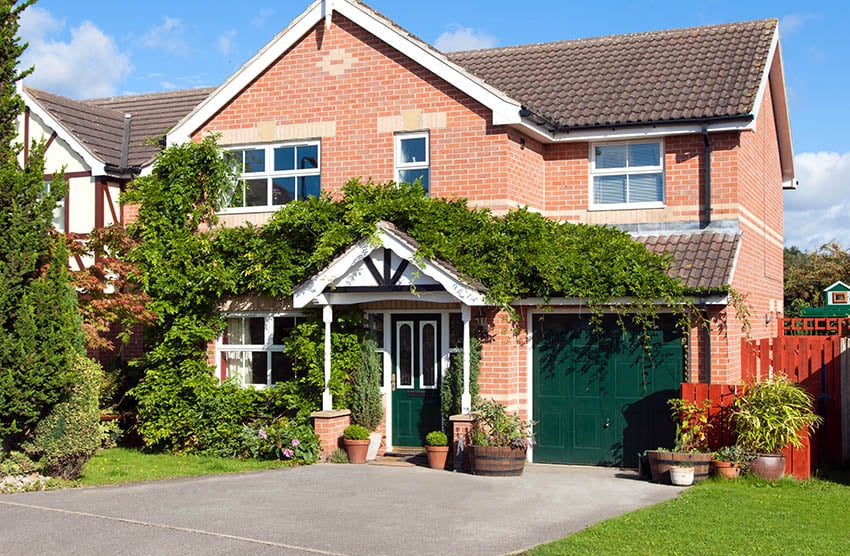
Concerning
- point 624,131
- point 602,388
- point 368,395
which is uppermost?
point 624,131

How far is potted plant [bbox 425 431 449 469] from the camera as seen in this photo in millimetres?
15711

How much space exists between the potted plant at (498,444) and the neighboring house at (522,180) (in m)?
1.07

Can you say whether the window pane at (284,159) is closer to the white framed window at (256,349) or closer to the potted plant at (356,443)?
the white framed window at (256,349)

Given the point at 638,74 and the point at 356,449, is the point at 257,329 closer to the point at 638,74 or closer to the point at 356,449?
the point at 356,449

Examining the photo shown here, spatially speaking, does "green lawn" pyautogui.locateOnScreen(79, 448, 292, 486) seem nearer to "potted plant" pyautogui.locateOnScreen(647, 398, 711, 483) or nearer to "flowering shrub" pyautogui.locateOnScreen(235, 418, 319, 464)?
"flowering shrub" pyautogui.locateOnScreen(235, 418, 319, 464)

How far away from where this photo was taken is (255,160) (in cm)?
1877

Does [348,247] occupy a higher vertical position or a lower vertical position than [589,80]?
lower

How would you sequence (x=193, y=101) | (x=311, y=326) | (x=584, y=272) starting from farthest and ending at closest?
1. (x=193, y=101)
2. (x=311, y=326)
3. (x=584, y=272)

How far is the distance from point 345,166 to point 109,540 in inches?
359

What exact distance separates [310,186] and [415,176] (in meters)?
2.02

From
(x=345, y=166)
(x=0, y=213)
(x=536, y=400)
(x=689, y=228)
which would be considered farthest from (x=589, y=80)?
(x=0, y=213)

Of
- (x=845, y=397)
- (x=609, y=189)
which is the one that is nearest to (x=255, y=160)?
(x=609, y=189)

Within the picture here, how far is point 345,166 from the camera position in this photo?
59.0 feet

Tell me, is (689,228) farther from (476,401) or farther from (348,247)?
(348,247)
